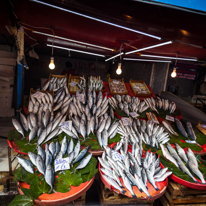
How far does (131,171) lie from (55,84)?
3.17 meters

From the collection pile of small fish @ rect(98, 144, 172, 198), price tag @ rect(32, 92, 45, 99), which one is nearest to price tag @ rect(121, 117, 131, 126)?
pile of small fish @ rect(98, 144, 172, 198)

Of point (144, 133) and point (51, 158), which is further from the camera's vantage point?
point (144, 133)

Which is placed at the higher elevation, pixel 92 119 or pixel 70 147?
pixel 92 119

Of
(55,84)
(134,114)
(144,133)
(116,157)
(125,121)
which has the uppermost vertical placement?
(55,84)

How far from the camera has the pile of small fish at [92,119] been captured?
8.52ft

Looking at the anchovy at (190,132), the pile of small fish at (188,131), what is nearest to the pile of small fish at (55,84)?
the pile of small fish at (188,131)

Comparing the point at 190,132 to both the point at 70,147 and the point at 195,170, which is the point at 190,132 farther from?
the point at 70,147

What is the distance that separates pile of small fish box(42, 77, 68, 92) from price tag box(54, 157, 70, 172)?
223cm

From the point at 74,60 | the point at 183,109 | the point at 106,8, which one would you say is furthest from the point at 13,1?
the point at 74,60

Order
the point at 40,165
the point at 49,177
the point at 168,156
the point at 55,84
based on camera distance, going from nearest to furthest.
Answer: the point at 49,177, the point at 40,165, the point at 168,156, the point at 55,84

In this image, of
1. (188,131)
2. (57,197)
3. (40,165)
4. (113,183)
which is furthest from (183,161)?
(40,165)

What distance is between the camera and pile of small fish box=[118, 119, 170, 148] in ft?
8.82

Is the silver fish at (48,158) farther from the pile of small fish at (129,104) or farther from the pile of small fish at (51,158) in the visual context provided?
the pile of small fish at (129,104)

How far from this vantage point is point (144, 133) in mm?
2836
